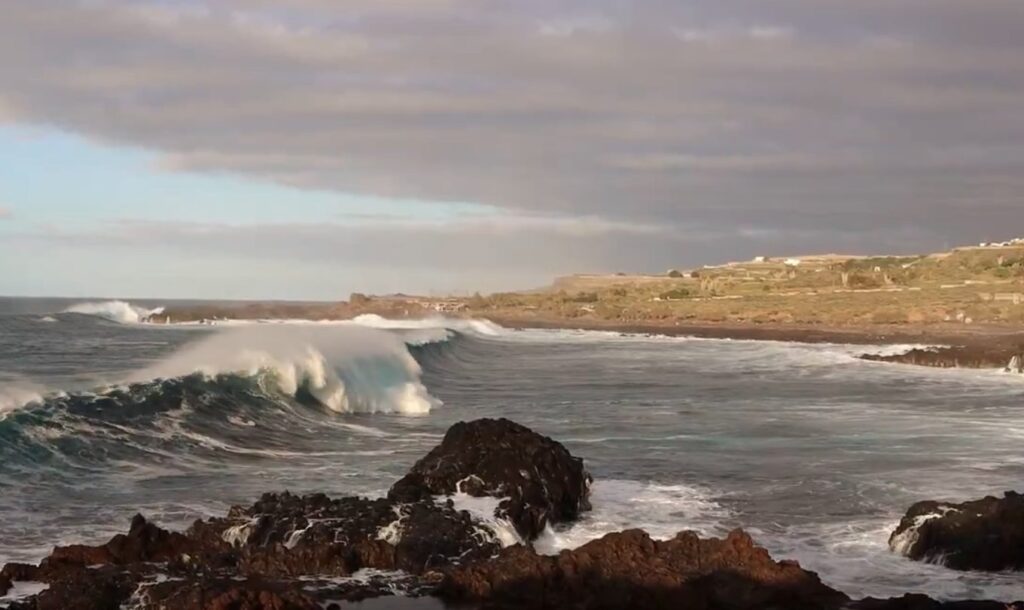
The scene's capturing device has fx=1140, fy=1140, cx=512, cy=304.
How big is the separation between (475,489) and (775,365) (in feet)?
105

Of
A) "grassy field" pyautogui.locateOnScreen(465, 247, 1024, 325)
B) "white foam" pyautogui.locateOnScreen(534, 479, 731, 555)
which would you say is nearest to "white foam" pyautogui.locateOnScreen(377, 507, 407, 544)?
"white foam" pyautogui.locateOnScreen(534, 479, 731, 555)

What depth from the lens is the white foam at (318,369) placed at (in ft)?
94.5

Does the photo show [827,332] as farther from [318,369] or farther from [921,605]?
[921,605]

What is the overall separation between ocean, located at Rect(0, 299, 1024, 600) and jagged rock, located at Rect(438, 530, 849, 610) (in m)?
1.00

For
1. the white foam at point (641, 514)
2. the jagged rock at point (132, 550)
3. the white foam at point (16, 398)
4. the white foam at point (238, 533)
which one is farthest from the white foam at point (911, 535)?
the white foam at point (16, 398)

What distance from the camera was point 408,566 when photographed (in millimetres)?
11359

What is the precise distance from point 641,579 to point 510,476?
12.6 feet

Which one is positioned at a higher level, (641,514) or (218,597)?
(218,597)

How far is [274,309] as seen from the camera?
117250mm

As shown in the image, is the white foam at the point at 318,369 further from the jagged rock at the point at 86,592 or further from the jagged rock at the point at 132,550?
the jagged rock at the point at 86,592

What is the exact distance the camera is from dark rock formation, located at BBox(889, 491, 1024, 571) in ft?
38.7

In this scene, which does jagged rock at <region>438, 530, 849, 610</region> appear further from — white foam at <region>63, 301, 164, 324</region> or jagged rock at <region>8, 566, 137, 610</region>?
white foam at <region>63, 301, 164, 324</region>

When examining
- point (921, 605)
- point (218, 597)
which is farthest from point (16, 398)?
point (921, 605)

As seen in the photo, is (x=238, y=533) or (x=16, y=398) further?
(x=16, y=398)
